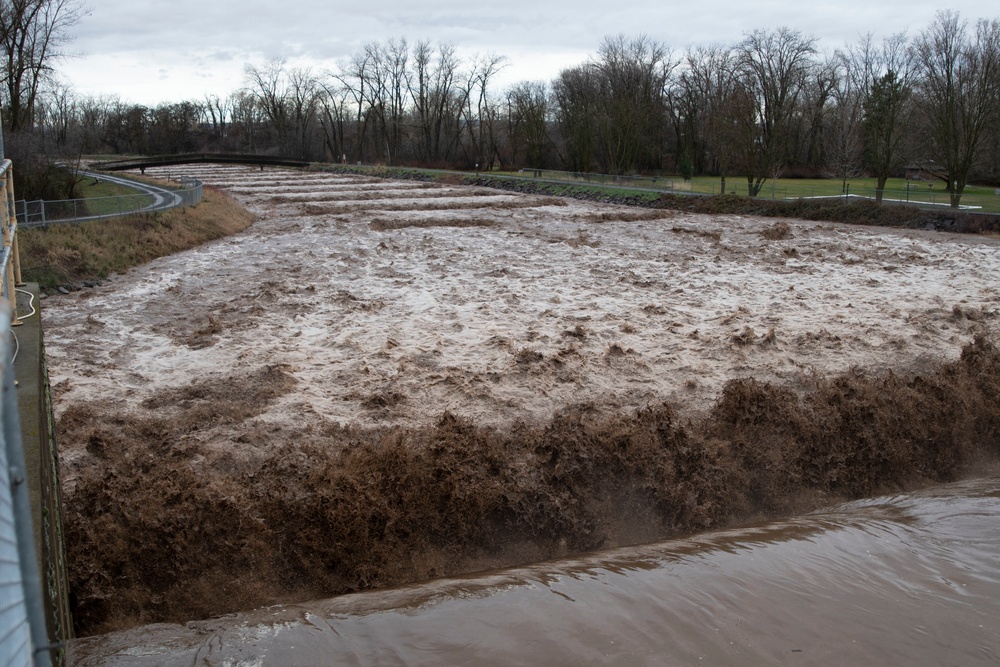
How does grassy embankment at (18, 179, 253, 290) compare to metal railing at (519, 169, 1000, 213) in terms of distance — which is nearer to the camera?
grassy embankment at (18, 179, 253, 290)

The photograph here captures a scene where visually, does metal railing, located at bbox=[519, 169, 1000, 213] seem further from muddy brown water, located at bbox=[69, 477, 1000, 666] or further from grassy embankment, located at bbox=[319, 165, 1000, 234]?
muddy brown water, located at bbox=[69, 477, 1000, 666]

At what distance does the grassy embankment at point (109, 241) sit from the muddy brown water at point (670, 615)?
1307 centimetres

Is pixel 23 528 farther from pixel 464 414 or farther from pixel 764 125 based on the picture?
pixel 764 125

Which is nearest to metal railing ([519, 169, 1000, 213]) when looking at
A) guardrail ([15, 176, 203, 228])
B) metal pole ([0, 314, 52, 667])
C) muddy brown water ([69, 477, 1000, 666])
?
guardrail ([15, 176, 203, 228])

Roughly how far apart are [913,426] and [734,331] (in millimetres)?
3766

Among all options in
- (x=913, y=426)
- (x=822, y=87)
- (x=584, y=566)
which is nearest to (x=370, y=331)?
(x=584, y=566)

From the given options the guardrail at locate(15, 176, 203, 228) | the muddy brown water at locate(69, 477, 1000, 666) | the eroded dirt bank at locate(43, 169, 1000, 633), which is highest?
the guardrail at locate(15, 176, 203, 228)

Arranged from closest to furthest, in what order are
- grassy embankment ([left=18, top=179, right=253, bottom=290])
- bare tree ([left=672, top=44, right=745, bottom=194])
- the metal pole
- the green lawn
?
the metal pole → grassy embankment ([left=18, top=179, right=253, bottom=290]) → the green lawn → bare tree ([left=672, top=44, right=745, bottom=194])

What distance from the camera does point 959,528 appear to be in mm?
8398

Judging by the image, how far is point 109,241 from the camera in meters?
21.0

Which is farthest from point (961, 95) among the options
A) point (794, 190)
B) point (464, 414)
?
point (464, 414)

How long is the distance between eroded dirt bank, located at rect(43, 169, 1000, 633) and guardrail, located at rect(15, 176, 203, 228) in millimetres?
5564

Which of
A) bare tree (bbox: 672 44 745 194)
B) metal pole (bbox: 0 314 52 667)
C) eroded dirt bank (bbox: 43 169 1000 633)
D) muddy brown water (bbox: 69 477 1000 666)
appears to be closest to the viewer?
metal pole (bbox: 0 314 52 667)

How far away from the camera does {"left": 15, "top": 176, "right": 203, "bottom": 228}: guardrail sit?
2197cm
